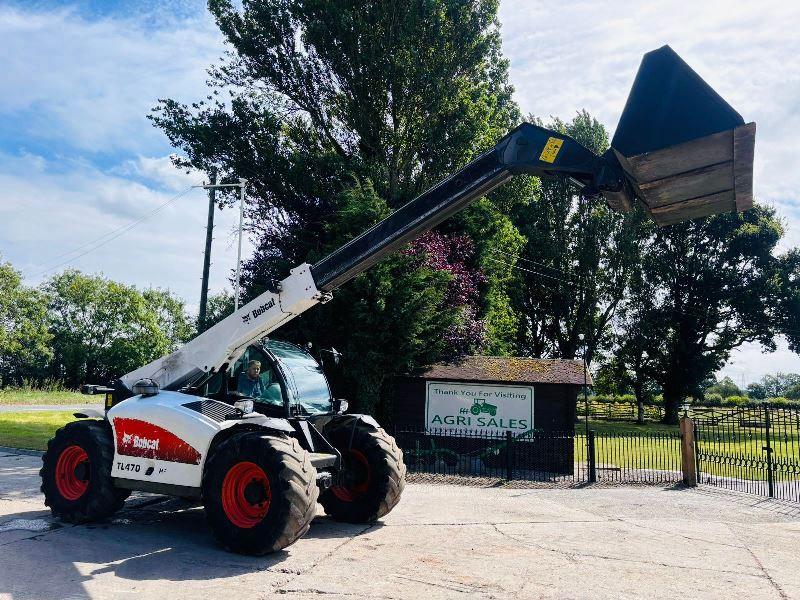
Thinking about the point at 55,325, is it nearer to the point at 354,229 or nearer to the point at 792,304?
the point at 354,229

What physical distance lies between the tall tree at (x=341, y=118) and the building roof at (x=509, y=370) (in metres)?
0.82

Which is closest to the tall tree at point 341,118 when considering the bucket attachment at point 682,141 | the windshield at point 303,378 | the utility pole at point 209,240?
the utility pole at point 209,240

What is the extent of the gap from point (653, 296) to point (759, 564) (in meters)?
37.5

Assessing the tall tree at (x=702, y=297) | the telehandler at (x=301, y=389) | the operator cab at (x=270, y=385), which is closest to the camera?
the telehandler at (x=301, y=389)

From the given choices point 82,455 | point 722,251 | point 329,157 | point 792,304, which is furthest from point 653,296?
point 82,455

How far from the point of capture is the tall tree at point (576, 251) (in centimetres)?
3869

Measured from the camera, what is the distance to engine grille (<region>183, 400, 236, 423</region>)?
25.0ft

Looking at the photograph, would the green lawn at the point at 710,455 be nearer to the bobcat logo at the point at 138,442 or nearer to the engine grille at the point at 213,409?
the engine grille at the point at 213,409

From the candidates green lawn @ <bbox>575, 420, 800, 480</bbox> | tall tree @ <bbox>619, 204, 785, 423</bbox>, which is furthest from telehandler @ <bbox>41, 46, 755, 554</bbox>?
tall tree @ <bbox>619, 204, 785, 423</bbox>

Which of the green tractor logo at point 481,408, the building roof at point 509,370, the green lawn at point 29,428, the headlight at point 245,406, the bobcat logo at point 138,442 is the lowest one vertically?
the green lawn at point 29,428

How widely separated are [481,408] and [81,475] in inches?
501

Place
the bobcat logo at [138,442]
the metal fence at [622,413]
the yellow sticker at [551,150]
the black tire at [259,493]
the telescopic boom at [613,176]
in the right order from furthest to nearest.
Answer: the metal fence at [622,413]
the bobcat logo at [138,442]
the yellow sticker at [551,150]
the black tire at [259,493]
the telescopic boom at [613,176]

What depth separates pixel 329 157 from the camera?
20.6 m

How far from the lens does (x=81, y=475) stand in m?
8.25
